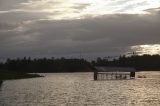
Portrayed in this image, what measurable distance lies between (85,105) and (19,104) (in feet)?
38.7

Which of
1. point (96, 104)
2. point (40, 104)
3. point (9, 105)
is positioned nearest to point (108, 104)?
point (96, 104)

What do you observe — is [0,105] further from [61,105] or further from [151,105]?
[151,105]

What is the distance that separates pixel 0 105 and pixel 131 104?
22.6 metres

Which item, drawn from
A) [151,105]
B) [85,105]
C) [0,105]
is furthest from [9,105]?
[151,105]

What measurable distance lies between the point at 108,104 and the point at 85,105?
428cm

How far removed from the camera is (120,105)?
230 feet

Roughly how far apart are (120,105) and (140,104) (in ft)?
15.9

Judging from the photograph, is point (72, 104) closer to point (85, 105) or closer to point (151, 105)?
point (85, 105)

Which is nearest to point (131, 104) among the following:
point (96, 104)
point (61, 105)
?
point (96, 104)

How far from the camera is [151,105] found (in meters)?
70.9

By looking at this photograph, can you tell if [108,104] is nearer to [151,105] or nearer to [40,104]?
[151,105]

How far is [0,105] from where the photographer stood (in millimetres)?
69250

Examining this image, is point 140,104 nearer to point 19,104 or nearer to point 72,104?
point 72,104

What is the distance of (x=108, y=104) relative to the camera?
72188 mm
